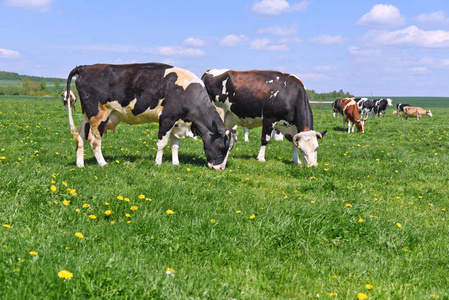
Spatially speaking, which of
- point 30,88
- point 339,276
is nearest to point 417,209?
point 339,276

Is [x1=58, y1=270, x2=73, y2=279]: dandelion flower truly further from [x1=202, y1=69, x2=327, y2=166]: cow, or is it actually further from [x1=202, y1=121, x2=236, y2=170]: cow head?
[x1=202, y1=69, x2=327, y2=166]: cow

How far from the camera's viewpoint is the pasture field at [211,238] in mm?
3057

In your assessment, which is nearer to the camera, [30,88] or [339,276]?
[339,276]

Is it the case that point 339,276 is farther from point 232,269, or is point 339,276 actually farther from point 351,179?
point 351,179

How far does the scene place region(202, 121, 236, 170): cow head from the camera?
911 cm

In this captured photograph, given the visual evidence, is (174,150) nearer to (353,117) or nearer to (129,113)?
(129,113)

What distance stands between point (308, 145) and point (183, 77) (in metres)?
3.87

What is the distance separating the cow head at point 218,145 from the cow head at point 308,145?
6.70ft

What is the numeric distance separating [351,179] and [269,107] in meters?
3.47

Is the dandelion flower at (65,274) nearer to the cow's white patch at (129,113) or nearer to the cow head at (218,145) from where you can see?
the cow's white patch at (129,113)

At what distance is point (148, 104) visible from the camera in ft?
28.4

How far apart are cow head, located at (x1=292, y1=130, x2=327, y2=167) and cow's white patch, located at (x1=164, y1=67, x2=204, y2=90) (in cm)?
329

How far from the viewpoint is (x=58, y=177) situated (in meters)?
5.99

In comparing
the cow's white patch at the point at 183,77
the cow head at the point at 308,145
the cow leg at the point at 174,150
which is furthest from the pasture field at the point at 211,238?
the cow's white patch at the point at 183,77
